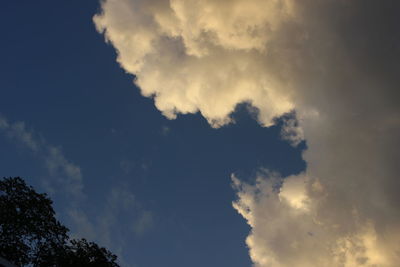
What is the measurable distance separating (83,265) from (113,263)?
4.33 metres

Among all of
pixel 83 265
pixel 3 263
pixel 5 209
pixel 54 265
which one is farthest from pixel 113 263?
pixel 3 263

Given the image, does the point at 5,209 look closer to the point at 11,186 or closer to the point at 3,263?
the point at 11,186

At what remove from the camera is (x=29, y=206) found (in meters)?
42.2

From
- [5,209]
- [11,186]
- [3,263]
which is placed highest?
[11,186]

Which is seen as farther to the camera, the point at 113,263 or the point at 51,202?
the point at 113,263

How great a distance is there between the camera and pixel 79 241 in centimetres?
4697

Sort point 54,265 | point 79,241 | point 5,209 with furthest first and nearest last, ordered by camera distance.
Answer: point 79,241 → point 54,265 → point 5,209

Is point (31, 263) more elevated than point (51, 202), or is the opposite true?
point (51, 202)

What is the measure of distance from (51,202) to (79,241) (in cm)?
729

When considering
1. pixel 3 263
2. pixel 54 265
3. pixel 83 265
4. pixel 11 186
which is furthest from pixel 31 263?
pixel 3 263

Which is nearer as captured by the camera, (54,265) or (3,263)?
(3,263)

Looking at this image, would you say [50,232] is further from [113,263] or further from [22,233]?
[113,263]

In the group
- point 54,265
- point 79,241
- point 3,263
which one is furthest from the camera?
point 79,241

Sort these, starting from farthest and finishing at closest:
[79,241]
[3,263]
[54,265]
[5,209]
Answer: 1. [79,241]
2. [54,265]
3. [5,209]
4. [3,263]
